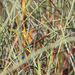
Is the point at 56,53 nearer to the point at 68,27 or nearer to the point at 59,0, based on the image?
the point at 68,27

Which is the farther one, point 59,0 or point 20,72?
point 59,0

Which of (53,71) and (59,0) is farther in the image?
(59,0)

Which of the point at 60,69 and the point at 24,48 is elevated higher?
the point at 24,48

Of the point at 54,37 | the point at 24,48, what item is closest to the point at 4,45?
the point at 24,48

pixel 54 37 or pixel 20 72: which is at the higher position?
pixel 54 37

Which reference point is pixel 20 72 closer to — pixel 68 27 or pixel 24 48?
pixel 24 48

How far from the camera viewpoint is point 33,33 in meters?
0.78

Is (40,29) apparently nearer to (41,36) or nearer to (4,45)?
(41,36)

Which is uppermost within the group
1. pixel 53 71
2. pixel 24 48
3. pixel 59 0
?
pixel 59 0

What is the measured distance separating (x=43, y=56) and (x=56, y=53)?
3.0 inches

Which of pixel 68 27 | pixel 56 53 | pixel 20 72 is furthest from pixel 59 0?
pixel 20 72

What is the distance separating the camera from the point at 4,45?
744mm

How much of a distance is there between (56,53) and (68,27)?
5.4 inches

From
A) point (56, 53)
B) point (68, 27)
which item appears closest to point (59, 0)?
point (68, 27)
